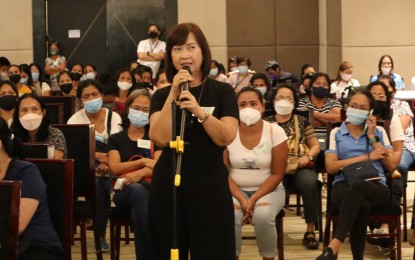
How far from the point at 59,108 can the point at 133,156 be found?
182 cm

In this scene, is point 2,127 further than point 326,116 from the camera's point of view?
No

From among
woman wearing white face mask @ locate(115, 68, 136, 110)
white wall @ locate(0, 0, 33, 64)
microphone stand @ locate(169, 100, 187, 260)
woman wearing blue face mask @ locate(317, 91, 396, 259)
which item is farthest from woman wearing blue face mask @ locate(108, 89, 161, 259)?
white wall @ locate(0, 0, 33, 64)

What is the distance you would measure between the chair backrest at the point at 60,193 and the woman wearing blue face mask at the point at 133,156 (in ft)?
2.94

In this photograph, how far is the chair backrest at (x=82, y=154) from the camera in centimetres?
599

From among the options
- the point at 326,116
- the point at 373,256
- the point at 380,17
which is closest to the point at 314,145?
the point at 373,256

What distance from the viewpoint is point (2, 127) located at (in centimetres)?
427

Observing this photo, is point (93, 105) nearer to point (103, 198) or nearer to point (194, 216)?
point (103, 198)

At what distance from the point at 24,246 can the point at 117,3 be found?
467 inches

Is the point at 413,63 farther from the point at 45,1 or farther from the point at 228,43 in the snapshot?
the point at 45,1

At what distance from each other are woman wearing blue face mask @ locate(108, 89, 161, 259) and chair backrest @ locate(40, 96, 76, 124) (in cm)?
144

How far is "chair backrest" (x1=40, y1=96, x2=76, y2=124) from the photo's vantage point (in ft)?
25.2

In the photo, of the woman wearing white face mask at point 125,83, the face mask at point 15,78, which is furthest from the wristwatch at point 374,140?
the face mask at point 15,78

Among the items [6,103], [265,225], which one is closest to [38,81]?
[6,103]

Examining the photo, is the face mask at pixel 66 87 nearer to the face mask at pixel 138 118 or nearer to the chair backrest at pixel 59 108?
the chair backrest at pixel 59 108
